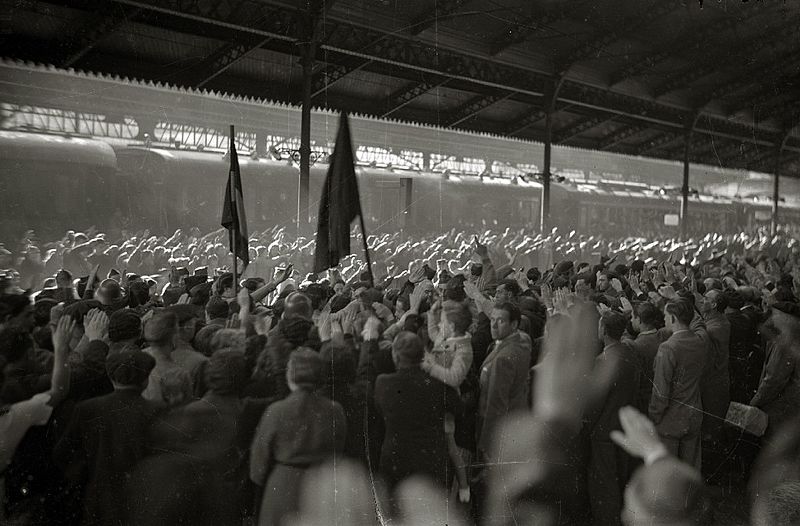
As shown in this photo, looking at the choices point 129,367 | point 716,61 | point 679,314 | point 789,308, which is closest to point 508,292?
point 679,314

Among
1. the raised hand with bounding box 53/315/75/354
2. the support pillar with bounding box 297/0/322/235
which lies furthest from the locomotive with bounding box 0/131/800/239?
the raised hand with bounding box 53/315/75/354

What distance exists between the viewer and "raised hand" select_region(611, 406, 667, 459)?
14.5 ft

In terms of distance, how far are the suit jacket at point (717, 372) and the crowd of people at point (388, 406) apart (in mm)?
18

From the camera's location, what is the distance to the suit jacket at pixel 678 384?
174 inches

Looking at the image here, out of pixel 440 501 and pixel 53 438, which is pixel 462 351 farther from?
pixel 53 438

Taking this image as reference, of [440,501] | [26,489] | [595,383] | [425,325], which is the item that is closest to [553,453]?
[595,383]

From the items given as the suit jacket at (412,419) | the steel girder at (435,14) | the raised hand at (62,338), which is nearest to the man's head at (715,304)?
the suit jacket at (412,419)

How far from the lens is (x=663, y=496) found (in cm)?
464

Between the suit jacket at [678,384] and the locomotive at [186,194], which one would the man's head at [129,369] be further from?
the locomotive at [186,194]

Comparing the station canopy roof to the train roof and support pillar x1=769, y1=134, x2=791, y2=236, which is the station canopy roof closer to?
support pillar x1=769, y1=134, x2=791, y2=236

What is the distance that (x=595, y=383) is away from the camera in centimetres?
438

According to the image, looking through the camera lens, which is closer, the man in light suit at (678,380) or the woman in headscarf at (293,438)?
the woman in headscarf at (293,438)

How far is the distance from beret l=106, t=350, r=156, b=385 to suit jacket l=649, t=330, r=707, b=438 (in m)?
3.44

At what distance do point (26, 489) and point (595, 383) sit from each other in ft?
12.3
